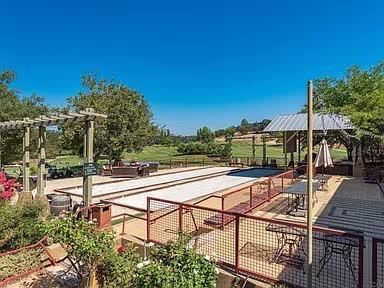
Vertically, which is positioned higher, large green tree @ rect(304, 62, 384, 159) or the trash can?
large green tree @ rect(304, 62, 384, 159)

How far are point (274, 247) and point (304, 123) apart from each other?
12.7m

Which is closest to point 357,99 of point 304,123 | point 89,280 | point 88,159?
point 304,123

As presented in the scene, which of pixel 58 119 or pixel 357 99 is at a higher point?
pixel 357 99

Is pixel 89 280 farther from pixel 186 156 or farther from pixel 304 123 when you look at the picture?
pixel 186 156

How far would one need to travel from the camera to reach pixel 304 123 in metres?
16.8

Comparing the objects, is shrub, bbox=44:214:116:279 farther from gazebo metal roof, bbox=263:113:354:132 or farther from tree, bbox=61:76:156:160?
tree, bbox=61:76:156:160

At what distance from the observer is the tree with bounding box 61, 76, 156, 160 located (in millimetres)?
18484

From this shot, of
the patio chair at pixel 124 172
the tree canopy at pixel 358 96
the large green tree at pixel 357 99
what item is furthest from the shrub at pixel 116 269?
the tree canopy at pixel 358 96

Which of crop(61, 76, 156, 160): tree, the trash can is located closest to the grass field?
crop(61, 76, 156, 160): tree

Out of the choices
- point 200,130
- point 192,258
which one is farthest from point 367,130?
point 200,130

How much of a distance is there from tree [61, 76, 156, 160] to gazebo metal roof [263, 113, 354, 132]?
824cm

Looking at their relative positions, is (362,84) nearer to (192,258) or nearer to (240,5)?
(240,5)

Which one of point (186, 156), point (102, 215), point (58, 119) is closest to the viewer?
point (102, 215)

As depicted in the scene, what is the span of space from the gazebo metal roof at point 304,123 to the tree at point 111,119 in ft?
27.0
